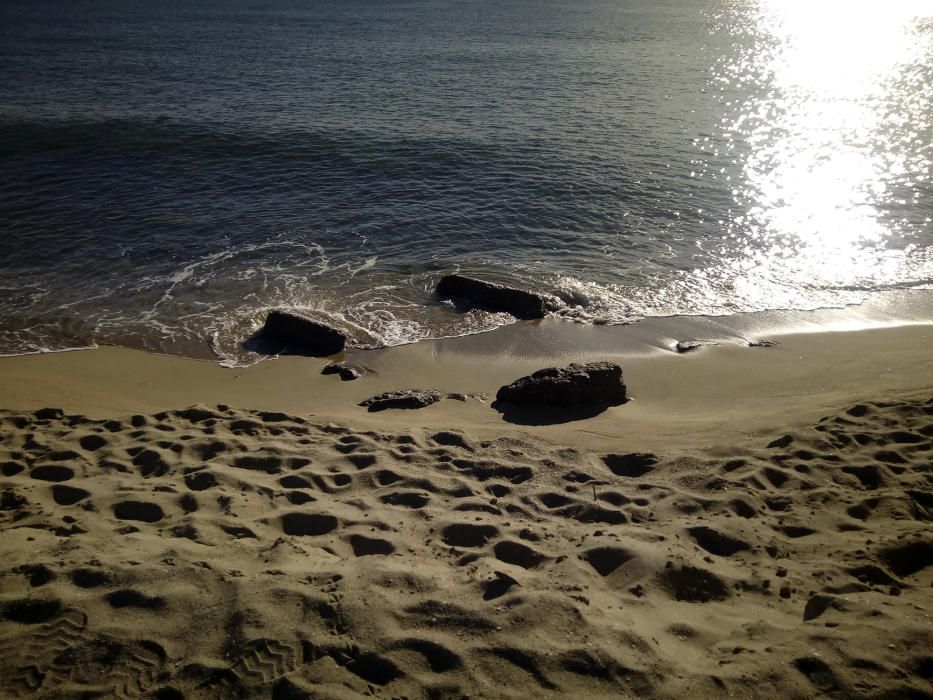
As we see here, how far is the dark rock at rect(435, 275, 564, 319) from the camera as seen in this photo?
441 inches

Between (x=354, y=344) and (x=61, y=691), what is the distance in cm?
685

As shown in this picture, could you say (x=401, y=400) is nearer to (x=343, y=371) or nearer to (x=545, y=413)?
(x=343, y=371)

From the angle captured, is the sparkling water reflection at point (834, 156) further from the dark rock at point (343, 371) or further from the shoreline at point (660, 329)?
the dark rock at point (343, 371)

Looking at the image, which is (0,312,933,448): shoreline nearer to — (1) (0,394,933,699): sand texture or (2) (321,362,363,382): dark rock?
(2) (321,362,363,382): dark rock

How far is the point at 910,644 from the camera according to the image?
3.97 metres

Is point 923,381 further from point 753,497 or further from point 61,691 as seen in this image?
point 61,691

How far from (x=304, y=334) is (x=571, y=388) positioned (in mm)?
4141

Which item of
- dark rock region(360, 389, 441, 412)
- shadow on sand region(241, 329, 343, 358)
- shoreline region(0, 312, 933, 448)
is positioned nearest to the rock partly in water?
shoreline region(0, 312, 933, 448)

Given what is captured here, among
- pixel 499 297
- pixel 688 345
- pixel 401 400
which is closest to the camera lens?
→ pixel 401 400

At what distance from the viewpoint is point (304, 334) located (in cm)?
1005

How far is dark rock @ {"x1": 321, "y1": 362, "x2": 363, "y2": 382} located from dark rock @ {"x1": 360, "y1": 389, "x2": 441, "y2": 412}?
83 centimetres

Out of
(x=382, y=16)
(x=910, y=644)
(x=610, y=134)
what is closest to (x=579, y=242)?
(x=610, y=134)

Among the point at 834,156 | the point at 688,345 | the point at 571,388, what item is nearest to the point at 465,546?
the point at 571,388

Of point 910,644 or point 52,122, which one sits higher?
point 52,122
